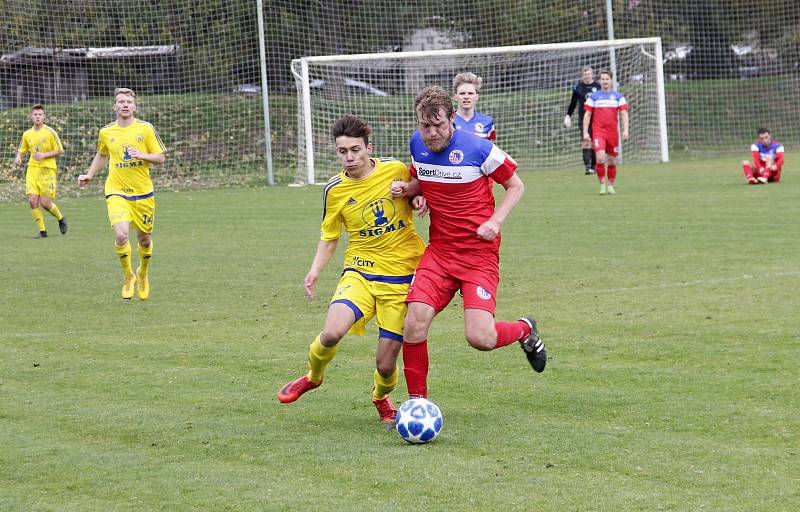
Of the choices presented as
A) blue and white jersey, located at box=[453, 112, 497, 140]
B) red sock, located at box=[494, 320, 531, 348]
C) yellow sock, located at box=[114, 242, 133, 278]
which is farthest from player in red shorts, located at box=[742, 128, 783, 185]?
red sock, located at box=[494, 320, 531, 348]

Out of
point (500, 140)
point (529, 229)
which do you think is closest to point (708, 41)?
point (500, 140)

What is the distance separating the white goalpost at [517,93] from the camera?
27625 millimetres

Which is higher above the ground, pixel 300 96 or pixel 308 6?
pixel 308 6

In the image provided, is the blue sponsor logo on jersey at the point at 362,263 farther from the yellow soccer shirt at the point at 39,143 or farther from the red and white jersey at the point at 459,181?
the yellow soccer shirt at the point at 39,143

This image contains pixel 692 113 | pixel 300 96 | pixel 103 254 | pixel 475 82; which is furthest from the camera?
pixel 692 113

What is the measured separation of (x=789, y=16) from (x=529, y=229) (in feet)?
79.7

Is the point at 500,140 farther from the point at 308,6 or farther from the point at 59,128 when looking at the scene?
the point at 59,128

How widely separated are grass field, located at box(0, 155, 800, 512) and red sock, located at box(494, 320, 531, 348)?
0.36 meters

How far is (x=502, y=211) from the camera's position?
6.33m

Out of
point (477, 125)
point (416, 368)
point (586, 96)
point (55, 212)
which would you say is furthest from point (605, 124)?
point (416, 368)

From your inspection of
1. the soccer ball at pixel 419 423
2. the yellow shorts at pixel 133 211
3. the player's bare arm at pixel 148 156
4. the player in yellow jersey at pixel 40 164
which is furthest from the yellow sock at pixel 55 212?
the soccer ball at pixel 419 423

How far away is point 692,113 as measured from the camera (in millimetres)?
33312

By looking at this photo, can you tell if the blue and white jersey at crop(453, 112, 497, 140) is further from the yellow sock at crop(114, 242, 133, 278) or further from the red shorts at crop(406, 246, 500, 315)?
the red shorts at crop(406, 246, 500, 315)

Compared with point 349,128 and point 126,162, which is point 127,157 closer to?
point 126,162
